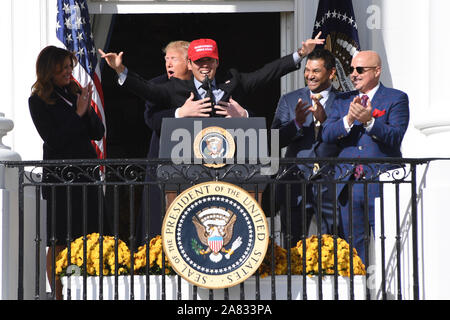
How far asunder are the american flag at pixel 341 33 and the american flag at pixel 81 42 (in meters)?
2.22

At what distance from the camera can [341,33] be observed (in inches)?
398

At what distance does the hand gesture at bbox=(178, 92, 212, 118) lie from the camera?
930 centimetres

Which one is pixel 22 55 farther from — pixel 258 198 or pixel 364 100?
pixel 258 198

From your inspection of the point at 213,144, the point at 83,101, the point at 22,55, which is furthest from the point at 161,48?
the point at 213,144

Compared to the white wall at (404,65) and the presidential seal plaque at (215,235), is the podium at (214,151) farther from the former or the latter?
the white wall at (404,65)

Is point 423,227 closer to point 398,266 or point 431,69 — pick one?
point 398,266

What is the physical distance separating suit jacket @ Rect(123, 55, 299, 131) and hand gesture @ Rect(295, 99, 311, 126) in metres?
0.36

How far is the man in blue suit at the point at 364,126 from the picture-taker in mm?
9164

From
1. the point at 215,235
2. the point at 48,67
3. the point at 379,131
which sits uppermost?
the point at 48,67

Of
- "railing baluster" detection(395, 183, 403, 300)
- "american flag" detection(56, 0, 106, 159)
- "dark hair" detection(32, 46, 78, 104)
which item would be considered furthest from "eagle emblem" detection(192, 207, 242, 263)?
"american flag" detection(56, 0, 106, 159)

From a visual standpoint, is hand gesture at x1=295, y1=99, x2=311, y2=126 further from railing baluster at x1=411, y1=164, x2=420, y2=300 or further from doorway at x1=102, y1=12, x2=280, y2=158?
doorway at x1=102, y1=12, x2=280, y2=158

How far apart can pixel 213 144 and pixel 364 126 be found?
1683mm

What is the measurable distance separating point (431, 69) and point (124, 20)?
5.35 metres
